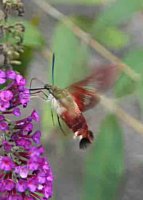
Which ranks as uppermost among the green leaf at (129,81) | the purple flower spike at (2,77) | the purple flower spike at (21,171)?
the green leaf at (129,81)

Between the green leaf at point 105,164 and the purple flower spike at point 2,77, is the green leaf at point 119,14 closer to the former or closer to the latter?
the green leaf at point 105,164

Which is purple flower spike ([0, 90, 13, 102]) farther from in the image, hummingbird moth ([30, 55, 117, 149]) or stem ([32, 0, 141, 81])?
stem ([32, 0, 141, 81])

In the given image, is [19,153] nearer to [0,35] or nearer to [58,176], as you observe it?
[0,35]

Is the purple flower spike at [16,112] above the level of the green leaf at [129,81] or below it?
below

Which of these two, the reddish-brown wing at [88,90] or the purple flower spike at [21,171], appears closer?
the purple flower spike at [21,171]

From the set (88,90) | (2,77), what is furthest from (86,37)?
(2,77)

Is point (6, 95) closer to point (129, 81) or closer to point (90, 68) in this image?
point (129, 81)

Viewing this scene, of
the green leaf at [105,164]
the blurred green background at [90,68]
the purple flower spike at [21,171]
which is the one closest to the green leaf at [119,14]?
the blurred green background at [90,68]

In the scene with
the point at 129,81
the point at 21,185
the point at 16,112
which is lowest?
the point at 21,185
